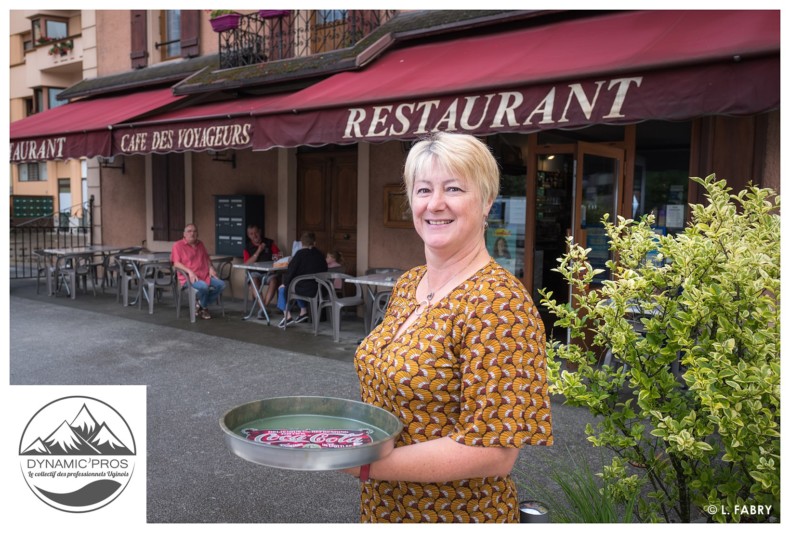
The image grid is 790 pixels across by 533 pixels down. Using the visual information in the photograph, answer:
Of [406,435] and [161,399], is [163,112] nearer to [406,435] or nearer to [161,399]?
[161,399]

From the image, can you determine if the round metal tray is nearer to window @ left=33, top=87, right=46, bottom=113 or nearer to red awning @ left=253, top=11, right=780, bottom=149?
red awning @ left=253, top=11, right=780, bottom=149

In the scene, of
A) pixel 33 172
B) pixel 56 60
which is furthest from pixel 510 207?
pixel 33 172

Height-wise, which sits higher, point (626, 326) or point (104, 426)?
point (626, 326)

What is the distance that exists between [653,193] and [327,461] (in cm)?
735

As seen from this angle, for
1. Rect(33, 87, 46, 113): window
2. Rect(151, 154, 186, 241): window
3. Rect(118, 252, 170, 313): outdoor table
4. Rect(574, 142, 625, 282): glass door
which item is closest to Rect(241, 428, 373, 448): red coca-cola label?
Rect(574, 142, 625, 282): glass door

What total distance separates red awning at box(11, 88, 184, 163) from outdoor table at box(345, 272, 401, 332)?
381 cm

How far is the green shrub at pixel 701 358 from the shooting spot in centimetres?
231

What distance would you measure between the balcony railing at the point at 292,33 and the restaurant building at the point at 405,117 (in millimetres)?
34

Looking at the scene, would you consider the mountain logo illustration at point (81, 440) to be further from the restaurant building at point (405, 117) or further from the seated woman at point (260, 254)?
the seated woman at point (260, 254)

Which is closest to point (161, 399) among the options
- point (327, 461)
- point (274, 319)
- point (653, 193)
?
point (274, 319)

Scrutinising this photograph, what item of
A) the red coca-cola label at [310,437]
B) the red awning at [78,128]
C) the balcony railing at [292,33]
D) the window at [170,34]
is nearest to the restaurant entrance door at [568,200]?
the balcony railing at [292,33]

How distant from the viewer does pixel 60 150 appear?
379 inches

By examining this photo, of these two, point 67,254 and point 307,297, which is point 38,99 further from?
point 307,297

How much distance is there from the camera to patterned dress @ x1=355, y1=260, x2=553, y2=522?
1589mm
